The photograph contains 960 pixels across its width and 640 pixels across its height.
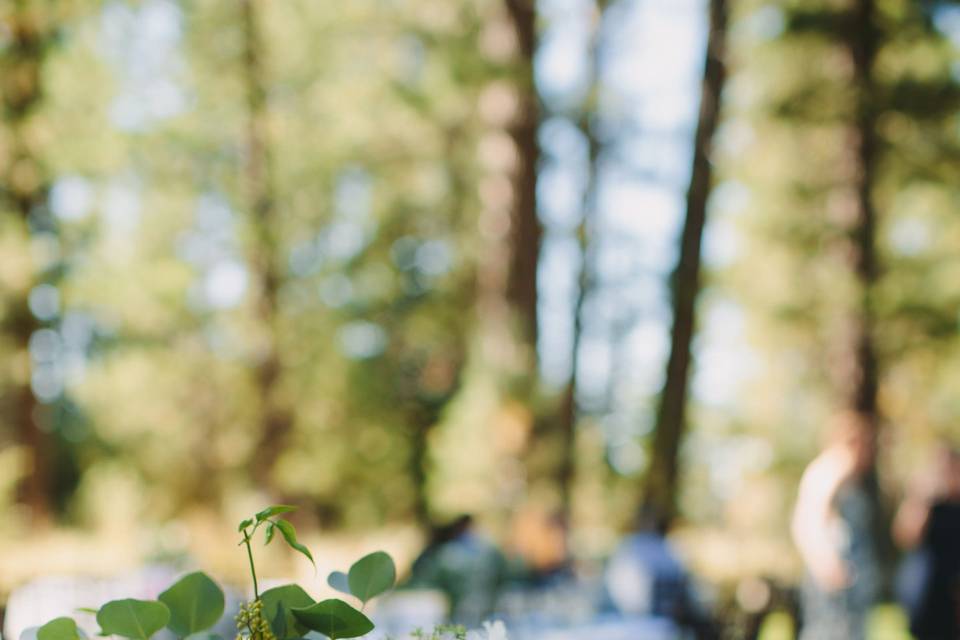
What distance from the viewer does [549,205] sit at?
15203mm

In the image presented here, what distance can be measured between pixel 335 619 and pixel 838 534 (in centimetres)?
477

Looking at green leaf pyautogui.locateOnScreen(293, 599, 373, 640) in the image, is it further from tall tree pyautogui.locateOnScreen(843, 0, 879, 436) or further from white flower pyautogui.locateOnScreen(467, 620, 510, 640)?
tall tree pyautogui.locateOnScreen(843, 0, 879, 436)

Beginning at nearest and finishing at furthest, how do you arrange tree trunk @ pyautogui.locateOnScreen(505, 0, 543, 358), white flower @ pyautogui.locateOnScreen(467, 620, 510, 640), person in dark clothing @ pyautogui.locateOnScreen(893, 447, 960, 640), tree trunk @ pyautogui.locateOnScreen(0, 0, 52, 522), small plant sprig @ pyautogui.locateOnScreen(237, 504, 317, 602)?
small plant sprig @ pyautogui.locateOnScreen(237, 504, 317, 602)
white flower @ pyautogui.locateOnScreen(467, 620, 510, 640)
person in dark clothing @ pyautogui.locateOnScreen(893, 447, 960, 640)
tree trunk @ pyautogui.locateOnScreen(505, 0, 543, 358)
tree trunk @ pyautogui.locateOnScreen(0, 0, 52, 522)

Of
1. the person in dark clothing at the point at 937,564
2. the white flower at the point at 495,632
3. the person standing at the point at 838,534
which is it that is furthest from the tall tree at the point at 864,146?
the white flower at the point at 495,632

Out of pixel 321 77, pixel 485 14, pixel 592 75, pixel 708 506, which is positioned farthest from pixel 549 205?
pixel 708 506

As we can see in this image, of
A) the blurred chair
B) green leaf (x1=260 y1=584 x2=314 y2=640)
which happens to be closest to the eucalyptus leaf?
green leaf (x1=260 y1=584 x2=314 y2=640)

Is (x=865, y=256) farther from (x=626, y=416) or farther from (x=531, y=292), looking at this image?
(x=626, y=416)

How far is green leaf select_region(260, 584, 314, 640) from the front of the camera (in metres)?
1.42

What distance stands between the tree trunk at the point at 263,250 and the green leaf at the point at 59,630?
1208cm

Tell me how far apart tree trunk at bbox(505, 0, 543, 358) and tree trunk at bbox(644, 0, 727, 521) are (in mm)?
1490

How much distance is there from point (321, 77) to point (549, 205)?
4.23m

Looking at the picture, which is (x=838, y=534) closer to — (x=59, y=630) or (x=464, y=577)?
(x=464, y=577)

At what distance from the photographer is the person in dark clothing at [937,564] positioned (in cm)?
489

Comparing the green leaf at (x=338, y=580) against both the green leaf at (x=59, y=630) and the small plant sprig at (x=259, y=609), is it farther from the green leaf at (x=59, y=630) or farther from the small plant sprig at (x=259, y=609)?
the green leaf at (x=59, y=630)
